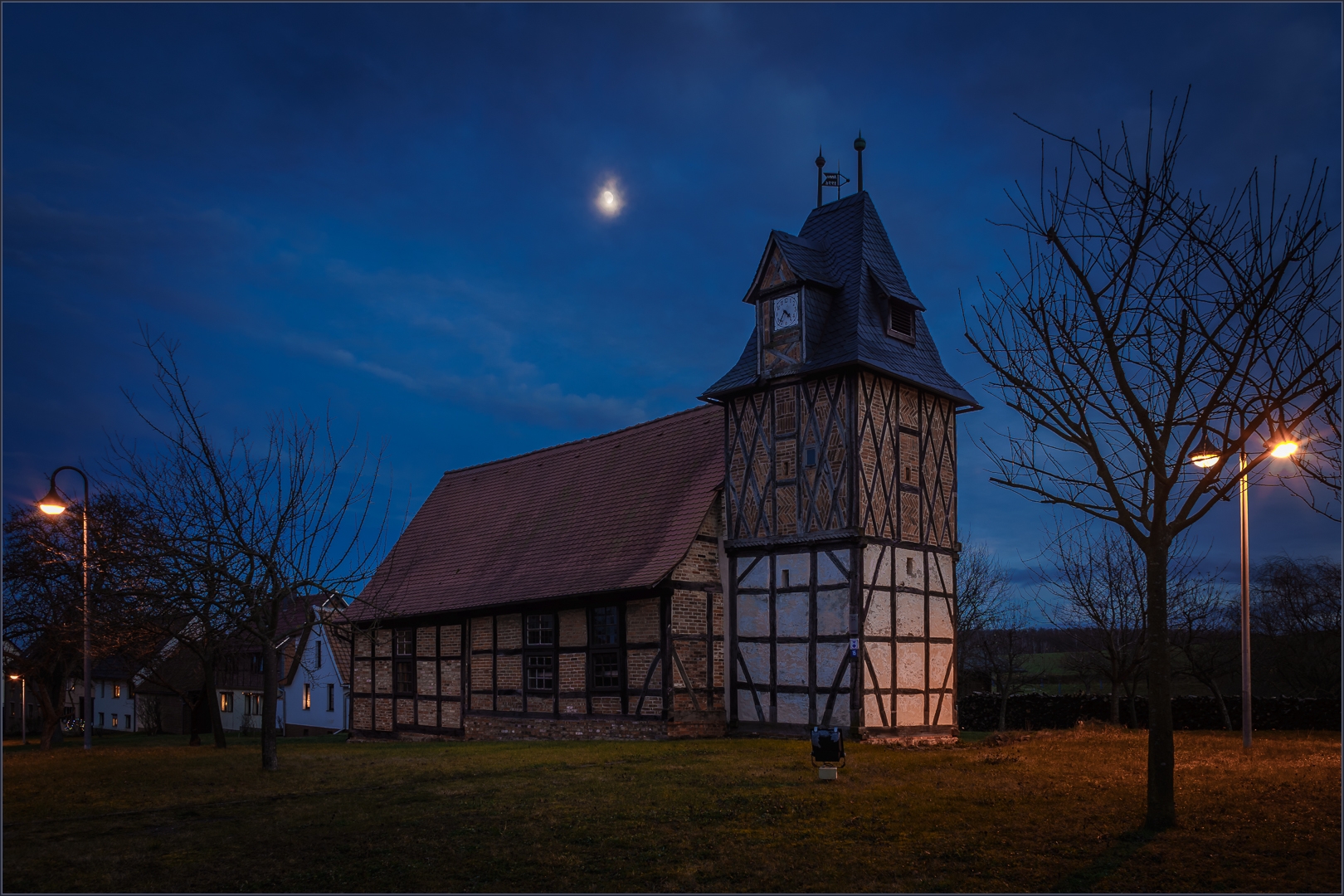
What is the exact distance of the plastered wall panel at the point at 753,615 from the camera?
23.6m

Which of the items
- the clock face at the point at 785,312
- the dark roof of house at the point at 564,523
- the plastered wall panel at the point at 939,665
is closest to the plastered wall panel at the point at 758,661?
the dark roof of house at the point at 564,523

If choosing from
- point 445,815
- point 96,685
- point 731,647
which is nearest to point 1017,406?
point 445,815

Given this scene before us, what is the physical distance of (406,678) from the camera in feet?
103

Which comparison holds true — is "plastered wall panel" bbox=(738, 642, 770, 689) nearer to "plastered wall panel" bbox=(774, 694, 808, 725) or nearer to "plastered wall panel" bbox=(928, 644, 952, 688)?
"plastered wall panel" bbox=(774, 694, 808, 725)

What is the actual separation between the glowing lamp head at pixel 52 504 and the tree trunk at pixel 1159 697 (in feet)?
73.7

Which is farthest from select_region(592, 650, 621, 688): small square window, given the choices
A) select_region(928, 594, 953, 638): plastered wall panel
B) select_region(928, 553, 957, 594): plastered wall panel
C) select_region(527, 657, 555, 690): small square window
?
select_region(928, 553, 957, 594): plastered wall panel

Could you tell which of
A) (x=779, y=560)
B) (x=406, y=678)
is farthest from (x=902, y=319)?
(x=406, y=678)

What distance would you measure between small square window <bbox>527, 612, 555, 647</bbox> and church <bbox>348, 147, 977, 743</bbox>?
0.20 ft

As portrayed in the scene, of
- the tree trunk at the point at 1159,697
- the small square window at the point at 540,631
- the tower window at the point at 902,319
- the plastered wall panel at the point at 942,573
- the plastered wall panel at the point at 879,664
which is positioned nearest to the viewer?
the tree trunk at the point at 1159,697

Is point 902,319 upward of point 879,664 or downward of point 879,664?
upward

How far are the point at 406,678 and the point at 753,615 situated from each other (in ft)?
44.3

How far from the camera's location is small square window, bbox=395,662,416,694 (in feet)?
102

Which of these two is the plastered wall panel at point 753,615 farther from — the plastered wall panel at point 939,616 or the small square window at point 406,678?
the small square window at point 406,678

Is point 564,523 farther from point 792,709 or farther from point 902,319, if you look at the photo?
point 902,319
